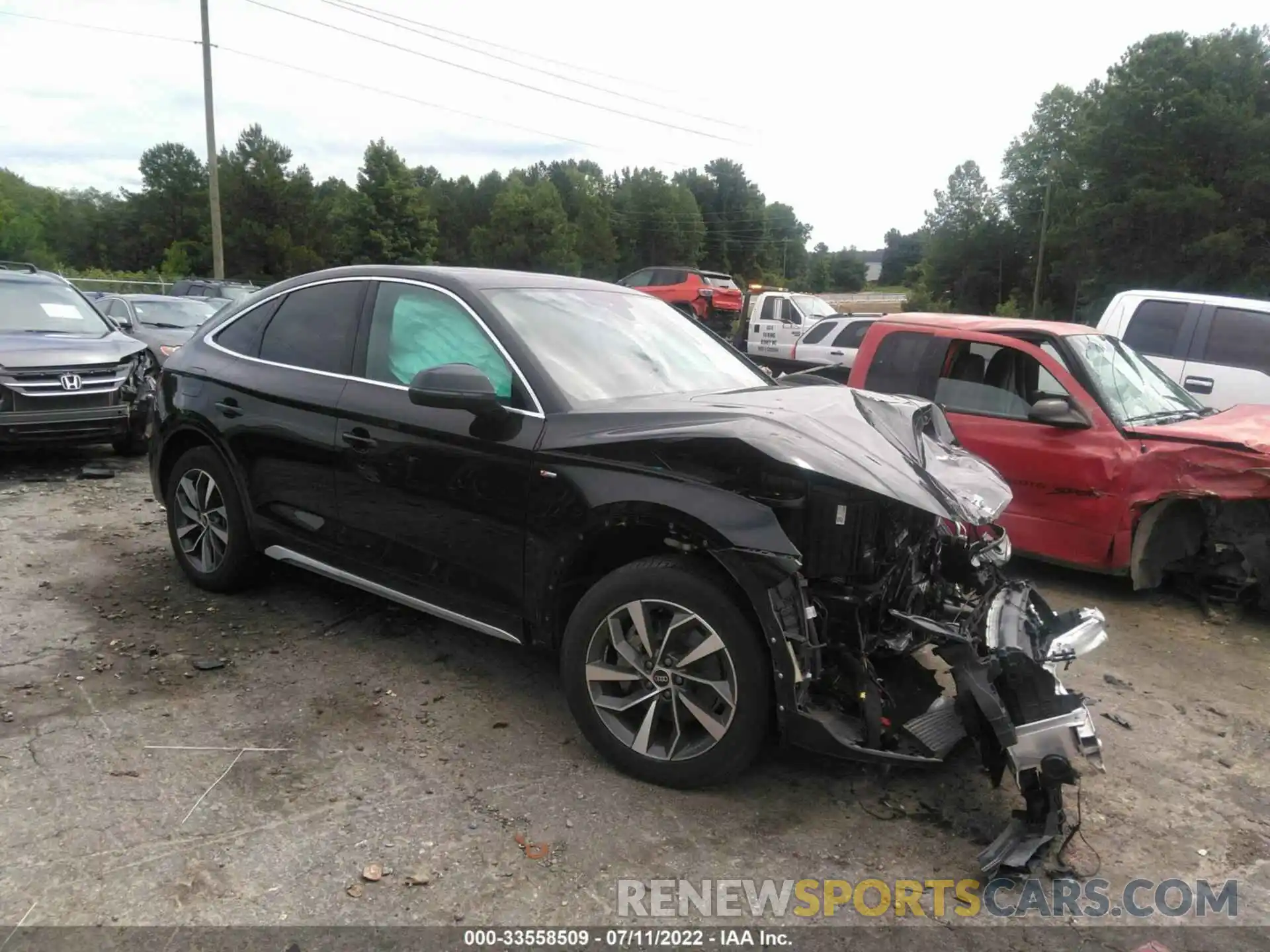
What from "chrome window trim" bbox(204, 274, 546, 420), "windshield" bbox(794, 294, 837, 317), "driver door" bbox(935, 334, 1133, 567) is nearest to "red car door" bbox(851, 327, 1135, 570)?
"driver door" bbox(935, 334, 1133, 567)

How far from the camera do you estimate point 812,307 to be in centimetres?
2036

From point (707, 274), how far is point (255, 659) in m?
24.3

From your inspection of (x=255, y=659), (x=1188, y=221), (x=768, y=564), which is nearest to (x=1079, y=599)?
(x=768, y=564)

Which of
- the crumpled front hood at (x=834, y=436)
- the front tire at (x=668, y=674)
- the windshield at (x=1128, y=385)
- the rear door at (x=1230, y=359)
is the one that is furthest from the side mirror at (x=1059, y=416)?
the rear door at (x=1230, y=359)

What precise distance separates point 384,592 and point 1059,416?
13.2ft

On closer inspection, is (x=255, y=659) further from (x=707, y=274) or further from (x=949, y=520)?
(x=707, y=274)

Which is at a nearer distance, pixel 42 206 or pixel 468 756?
pixel 468 756

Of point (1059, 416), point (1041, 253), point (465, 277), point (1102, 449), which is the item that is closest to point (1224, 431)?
point (1102, 449)

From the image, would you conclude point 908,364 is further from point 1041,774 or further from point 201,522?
point 201,522

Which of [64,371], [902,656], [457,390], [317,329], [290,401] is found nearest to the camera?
[902,656]

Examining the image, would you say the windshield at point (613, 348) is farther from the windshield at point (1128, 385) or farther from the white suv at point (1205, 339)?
the white suv at point (1205, 339)

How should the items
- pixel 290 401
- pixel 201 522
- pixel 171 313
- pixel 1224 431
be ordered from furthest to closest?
pixel 171 313
pixel 1224 431
pixel 201 522
pixel 290 401

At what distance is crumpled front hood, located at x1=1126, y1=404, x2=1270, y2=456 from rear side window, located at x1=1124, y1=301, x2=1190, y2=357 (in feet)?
9.43

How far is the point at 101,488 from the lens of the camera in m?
7.44
